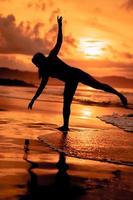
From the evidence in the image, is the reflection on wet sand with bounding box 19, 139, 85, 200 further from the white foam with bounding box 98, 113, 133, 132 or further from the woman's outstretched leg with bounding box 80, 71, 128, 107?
the white foam with bounding box 98, 113, 133, 132

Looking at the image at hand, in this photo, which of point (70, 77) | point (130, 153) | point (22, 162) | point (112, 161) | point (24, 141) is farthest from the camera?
point (70, 77)

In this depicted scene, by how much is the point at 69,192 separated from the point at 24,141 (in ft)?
13.4

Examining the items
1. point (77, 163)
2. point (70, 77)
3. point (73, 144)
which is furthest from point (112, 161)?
point (70, 77)

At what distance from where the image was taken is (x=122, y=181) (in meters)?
6.14

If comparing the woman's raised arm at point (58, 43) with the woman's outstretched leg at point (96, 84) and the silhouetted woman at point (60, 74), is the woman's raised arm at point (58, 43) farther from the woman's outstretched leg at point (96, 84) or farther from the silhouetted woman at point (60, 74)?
the woman's outstretched leg at point (96, 84)

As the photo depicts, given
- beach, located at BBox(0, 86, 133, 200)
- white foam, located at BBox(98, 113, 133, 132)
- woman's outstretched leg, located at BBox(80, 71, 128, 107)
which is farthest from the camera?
white foam, located at BBox(98, 113, 133, 132)

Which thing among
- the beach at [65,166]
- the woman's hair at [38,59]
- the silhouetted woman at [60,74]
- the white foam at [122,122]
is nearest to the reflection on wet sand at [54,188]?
the beach at [65,166]

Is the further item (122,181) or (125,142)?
(125,142)

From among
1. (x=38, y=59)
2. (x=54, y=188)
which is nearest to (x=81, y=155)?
(x=54, y=188)

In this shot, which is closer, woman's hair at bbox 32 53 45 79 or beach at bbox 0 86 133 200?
beach at bbox 0 86 133 200

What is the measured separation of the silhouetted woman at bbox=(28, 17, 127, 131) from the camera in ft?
37.4

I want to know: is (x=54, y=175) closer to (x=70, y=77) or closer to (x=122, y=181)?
(x=122, y=181)

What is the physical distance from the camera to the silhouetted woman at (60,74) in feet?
37.4

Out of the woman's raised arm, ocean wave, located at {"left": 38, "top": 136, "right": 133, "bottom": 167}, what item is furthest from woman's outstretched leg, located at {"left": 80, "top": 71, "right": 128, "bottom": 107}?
ocean wave, located at {"left": 38, "top": 136, "right": 133, "bottom": 167}
